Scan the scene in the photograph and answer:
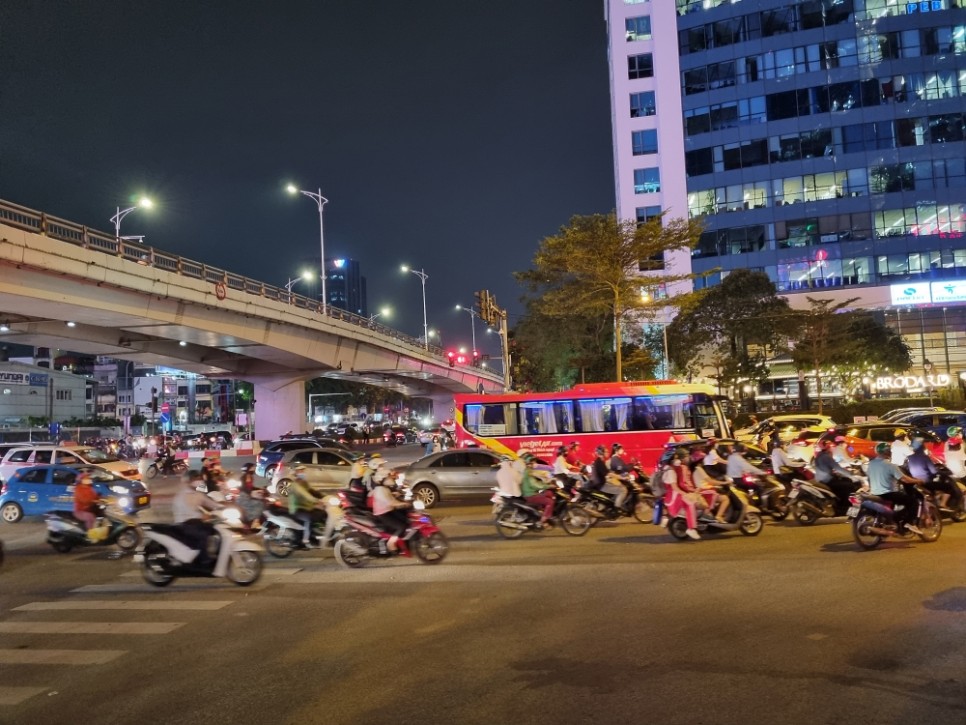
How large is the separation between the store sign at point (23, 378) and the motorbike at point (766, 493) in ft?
251

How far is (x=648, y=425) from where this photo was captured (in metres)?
23.6

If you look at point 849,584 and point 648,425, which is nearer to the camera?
point 849,584

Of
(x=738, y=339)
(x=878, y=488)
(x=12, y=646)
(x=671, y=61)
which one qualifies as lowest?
(x=12, y=646)

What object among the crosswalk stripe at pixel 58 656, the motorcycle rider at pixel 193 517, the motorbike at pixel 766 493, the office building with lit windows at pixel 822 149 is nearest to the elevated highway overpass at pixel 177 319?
the motorcycle rider at pixel 193 517

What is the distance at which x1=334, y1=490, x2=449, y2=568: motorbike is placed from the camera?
1107cm

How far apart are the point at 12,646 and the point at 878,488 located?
11.2 meters

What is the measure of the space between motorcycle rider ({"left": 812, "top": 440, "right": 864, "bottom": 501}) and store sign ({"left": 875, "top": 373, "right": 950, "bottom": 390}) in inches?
1423

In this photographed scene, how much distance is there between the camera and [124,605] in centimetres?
947

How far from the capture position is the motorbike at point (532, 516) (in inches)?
531

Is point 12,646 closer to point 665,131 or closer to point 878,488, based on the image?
point 878,488

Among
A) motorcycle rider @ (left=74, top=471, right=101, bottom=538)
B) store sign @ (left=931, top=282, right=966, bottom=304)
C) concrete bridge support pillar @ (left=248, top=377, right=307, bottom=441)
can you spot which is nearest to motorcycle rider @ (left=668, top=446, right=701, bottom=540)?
motorcycle rider @ (left=74, top=471, right=101, bottom=538)

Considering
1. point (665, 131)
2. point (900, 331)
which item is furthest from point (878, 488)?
point (665, 131)

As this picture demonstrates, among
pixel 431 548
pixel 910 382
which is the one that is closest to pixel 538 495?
pixel 431 548

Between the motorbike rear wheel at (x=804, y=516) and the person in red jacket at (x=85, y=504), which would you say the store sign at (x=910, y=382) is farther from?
the person in red jacket at (x=85, y=504)
